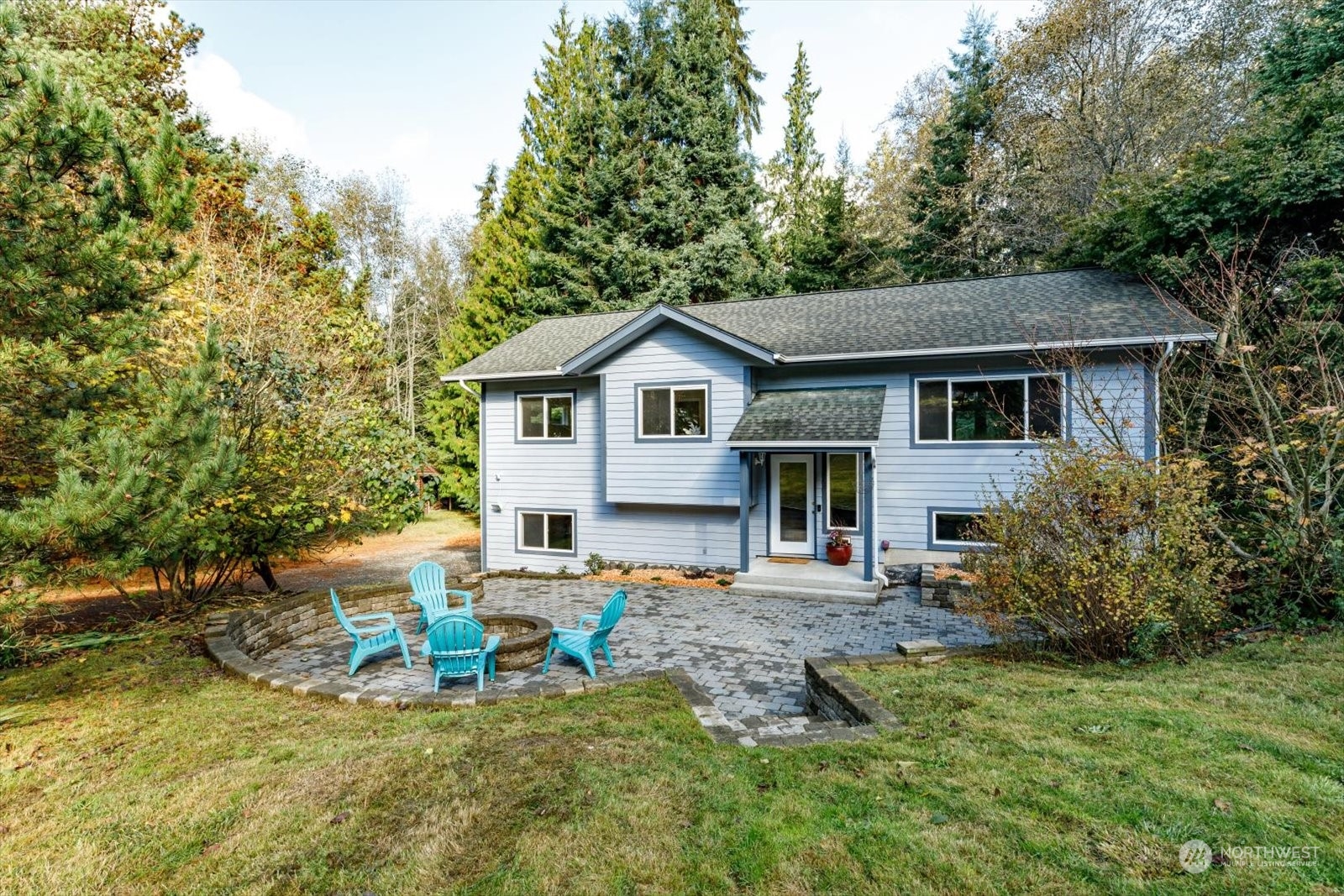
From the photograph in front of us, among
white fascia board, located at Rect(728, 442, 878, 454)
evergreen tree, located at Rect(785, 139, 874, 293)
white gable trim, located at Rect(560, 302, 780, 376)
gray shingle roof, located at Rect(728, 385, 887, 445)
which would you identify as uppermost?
evergreen tree, located at Rect(785, 139, 874, 293)

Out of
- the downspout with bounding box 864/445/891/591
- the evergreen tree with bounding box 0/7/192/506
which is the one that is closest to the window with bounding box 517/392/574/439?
the downspout with bounding box 864/445/891/591

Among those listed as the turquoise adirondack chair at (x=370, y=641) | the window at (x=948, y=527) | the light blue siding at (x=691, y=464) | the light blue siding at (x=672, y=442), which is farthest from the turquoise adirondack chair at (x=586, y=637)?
the window at (x=948, y=527)

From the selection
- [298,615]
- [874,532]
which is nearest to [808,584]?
[874,532]

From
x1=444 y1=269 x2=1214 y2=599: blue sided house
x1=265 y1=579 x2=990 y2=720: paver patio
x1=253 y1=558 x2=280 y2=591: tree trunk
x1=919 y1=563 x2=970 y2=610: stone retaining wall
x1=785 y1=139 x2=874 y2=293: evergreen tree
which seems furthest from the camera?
x1=785 y1=139 x2=874 y2=293: evergreen tree

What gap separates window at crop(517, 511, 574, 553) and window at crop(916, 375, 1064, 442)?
8.40m

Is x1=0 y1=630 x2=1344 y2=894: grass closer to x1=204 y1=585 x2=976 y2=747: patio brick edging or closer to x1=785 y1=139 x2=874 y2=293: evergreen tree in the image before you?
x1=204 y1=585 x2=976 y2=747: patio brick edging

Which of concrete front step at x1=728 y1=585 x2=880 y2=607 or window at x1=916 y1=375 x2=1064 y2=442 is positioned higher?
window at x1=916 y1=375 x2=1064 y2=442

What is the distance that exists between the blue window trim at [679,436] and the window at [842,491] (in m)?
2.69

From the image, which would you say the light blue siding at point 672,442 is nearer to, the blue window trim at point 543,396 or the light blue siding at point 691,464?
the light blue siding at point 691,464

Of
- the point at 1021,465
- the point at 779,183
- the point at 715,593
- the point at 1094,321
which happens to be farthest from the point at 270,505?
the point at 779,183

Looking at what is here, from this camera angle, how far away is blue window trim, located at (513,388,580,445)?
14.4 m

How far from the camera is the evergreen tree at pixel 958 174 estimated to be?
22.6 metres

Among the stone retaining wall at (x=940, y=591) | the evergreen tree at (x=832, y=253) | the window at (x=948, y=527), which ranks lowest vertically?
the stone retaining wall at (x=940, y=591)

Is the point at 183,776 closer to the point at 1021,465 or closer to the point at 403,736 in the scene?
the point at 403,736
